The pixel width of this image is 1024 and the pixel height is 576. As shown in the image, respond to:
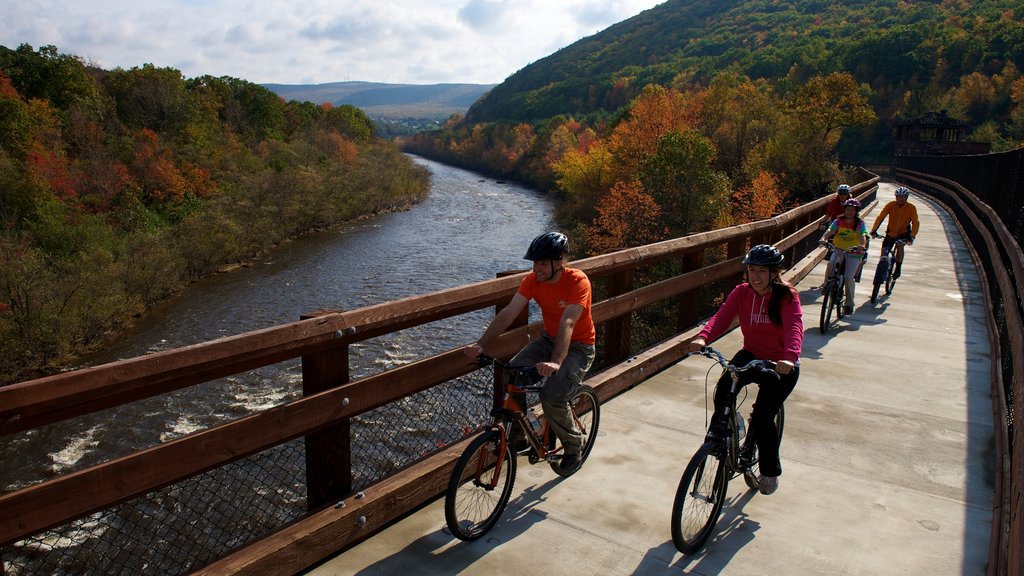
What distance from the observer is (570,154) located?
67688 mm

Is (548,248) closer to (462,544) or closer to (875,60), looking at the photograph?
(462,544)

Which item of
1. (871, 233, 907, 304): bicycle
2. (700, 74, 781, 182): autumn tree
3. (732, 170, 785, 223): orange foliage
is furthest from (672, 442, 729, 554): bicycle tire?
(700, 74, 781, 182): autumn tree

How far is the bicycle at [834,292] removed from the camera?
8.80 meters

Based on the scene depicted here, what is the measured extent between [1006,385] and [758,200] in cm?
3805

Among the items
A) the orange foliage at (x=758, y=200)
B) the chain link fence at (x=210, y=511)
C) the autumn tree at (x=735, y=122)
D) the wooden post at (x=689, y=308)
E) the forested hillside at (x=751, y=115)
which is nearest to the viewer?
the wooden post at (x=689, y=308)

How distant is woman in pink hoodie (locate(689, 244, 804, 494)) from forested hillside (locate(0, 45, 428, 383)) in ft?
76.1

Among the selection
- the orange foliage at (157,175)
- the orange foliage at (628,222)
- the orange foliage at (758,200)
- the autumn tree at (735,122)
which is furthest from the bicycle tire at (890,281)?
the orange foliage at (157,175)

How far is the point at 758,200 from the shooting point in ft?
140

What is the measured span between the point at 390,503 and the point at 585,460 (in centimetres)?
148

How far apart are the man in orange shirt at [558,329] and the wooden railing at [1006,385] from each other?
2.15 metres

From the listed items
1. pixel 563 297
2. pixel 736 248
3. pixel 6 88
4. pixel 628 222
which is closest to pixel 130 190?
pixel 6 88

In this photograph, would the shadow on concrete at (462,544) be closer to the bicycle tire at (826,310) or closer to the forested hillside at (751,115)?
the bicycle tire at (826,310)

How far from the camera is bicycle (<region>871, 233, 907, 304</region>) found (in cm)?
1046

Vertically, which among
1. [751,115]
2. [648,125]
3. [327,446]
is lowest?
[327,446]
